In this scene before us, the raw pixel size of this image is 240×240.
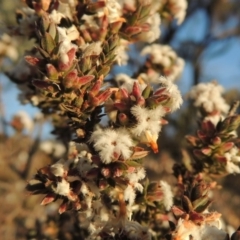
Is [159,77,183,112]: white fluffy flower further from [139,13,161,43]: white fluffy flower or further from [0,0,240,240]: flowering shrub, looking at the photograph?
[139,13,161,43]: white fluffy flower

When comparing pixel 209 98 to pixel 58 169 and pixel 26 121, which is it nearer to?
pixel 58 169

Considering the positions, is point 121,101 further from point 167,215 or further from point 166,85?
point 167,215

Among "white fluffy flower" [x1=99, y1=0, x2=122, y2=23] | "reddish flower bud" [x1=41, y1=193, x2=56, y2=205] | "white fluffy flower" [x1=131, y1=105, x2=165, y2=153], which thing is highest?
"white fluffy flower" [x1=99, y1=0, x2=122, y2=23]

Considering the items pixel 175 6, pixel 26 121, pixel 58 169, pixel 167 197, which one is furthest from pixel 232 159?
pixel 26 121

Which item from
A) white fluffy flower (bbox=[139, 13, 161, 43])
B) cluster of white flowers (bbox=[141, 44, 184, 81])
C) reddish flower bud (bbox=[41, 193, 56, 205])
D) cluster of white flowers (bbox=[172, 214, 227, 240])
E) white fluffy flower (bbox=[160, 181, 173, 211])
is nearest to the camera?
cluster of white flowers (bbox=[172, 214, 227, 240])

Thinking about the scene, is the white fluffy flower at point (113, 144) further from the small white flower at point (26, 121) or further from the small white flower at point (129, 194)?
the small white flower at point (26, 121)

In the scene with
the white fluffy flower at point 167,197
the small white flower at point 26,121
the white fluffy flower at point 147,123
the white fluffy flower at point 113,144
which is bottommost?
the small white flower at point 26,121

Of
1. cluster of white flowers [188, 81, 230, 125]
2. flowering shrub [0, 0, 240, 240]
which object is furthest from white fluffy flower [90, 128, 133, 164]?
cluster of white flowers [188, 81, 230, 125]

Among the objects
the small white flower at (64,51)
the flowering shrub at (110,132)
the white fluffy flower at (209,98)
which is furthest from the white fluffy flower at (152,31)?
the small white flower at (64,51)
